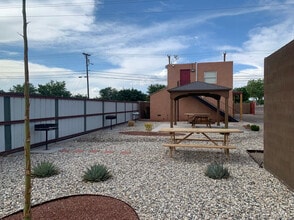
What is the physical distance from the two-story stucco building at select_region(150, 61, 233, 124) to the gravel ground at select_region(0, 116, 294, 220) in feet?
48.5

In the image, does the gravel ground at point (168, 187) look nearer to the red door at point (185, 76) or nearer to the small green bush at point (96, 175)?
the small green bush at point (96, 175)

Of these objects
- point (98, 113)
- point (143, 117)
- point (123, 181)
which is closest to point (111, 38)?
point (98, 113)

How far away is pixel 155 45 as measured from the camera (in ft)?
66.9

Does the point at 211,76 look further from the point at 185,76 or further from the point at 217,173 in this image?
the point at 217,173

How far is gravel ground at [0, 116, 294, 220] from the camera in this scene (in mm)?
3398

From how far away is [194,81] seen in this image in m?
21.9

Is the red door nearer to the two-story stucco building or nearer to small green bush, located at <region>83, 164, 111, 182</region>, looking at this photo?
the two-story stucco building

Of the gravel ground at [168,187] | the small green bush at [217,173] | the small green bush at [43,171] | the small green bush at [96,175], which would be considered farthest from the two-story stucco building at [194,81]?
the small green bush at [43,171]

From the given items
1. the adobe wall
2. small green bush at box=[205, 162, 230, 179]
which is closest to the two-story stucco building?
the adobe wall

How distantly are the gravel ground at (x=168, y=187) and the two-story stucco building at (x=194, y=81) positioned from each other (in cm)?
1480

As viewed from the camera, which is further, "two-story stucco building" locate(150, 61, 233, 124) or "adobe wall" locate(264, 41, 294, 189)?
"two-story stucco building" locate(150, 61, 233, 124)

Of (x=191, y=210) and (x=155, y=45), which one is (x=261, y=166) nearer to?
(x=191, y=210)

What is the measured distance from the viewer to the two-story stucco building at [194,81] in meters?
21.4

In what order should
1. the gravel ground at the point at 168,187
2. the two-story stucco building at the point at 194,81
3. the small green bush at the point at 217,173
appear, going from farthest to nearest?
the two-story stucco building at the point at 194,81, the small green bush at the point at 217,173, the gravel ground at the point at 168,187
